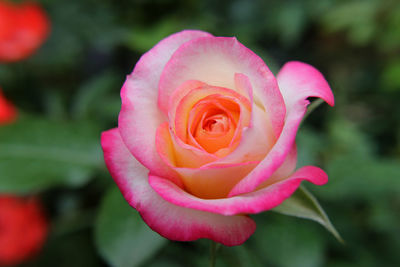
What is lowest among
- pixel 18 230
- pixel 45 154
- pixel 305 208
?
pixel 18 230

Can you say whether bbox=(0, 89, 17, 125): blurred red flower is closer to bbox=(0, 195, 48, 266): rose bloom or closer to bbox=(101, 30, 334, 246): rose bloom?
bbox=(0, 195, 48, 266): rose bloom

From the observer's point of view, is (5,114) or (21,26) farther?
(21,26)

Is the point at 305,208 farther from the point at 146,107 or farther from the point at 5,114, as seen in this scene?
the point at 5,114

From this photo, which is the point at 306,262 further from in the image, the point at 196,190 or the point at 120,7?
the point at 120,7

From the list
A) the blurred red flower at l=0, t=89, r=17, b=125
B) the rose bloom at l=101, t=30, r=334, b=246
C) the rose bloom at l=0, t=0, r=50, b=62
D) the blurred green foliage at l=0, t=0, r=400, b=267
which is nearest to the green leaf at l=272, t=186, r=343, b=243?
the rose bloom at l=101, t=30, r=334, b=246

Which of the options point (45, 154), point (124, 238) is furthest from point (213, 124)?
point (45, 154)

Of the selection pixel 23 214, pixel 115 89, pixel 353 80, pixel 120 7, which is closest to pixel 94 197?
pixel 23 214

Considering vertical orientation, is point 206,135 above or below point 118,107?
above

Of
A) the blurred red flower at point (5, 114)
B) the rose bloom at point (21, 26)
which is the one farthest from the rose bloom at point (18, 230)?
the rose bloom at point (21, 26)
